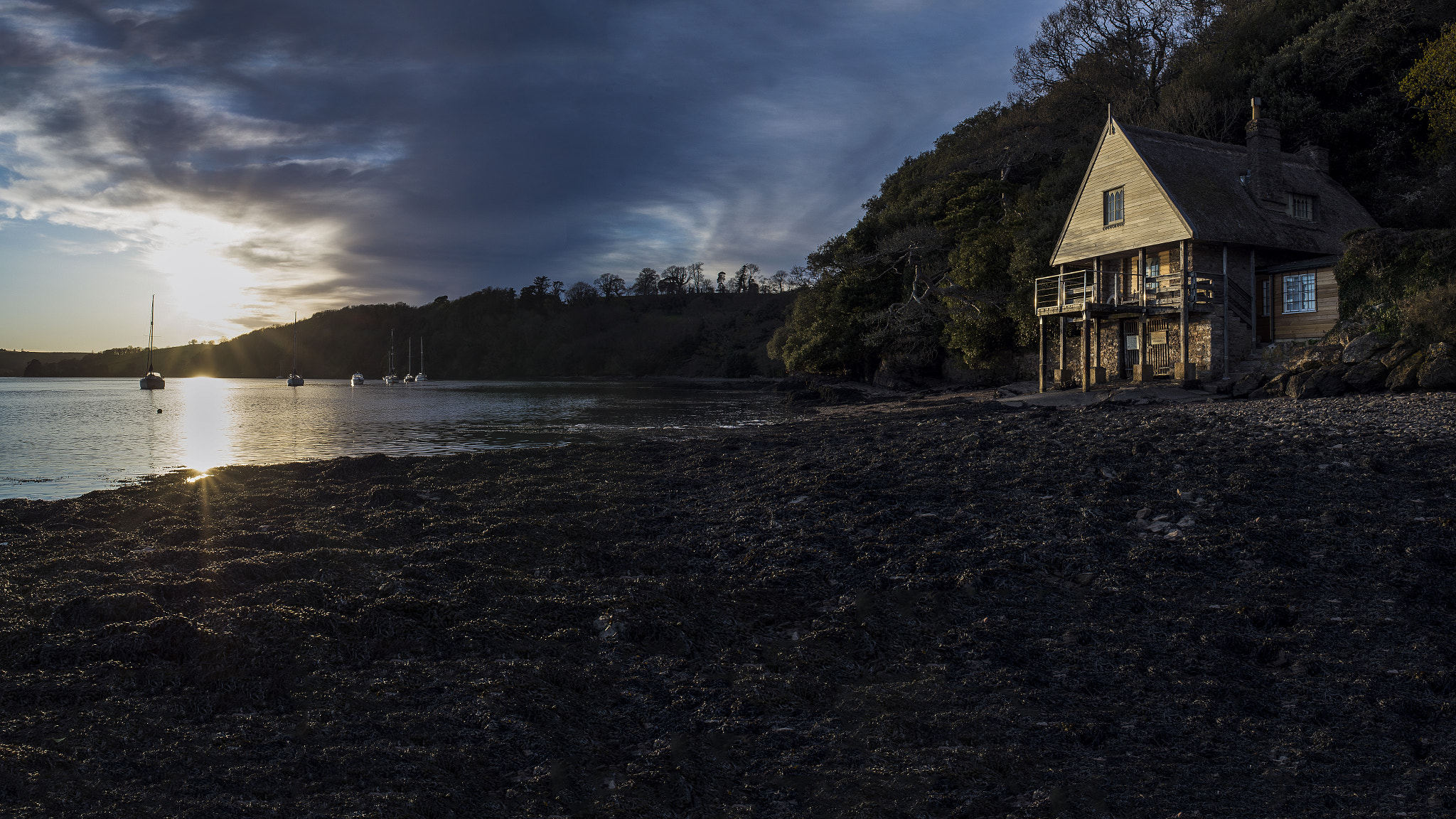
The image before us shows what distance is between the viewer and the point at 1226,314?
84.2 feet

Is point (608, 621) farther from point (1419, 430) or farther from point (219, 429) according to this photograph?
point (219, 429)

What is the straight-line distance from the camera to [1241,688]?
480 cm

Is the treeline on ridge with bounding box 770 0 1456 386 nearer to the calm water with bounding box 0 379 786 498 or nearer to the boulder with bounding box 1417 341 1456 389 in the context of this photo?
the boulder with bounding box 1417 341 1456 389

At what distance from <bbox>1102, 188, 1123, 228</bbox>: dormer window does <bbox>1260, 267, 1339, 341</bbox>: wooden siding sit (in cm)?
537

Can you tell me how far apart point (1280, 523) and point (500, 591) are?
7716 millimetres

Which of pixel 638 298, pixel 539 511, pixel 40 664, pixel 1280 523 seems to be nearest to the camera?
pixel 40 664

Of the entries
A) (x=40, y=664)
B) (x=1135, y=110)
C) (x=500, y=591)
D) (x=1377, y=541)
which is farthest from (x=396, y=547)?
(x=1135, y=110)

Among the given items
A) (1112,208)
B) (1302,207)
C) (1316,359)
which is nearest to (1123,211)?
(1112,208)

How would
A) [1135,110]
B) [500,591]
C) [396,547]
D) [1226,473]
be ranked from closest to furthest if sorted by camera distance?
[500,591] → [396,547] → [1226,473] → [1135,110]

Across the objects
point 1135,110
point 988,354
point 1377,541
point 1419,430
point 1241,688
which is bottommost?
point 1241,688

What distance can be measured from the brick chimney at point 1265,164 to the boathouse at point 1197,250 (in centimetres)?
4

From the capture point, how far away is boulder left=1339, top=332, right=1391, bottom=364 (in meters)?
18.0

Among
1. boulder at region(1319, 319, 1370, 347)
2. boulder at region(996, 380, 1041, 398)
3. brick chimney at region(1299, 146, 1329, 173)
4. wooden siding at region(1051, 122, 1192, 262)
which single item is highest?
brick chimney at region(1299, 146, 1329, 173)

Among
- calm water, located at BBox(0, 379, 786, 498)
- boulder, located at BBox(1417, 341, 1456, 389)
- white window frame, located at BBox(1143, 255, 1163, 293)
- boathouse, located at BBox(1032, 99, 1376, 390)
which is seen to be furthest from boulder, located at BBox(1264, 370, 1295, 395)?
calm water, located at BBox(0, 379, 786, 498)
